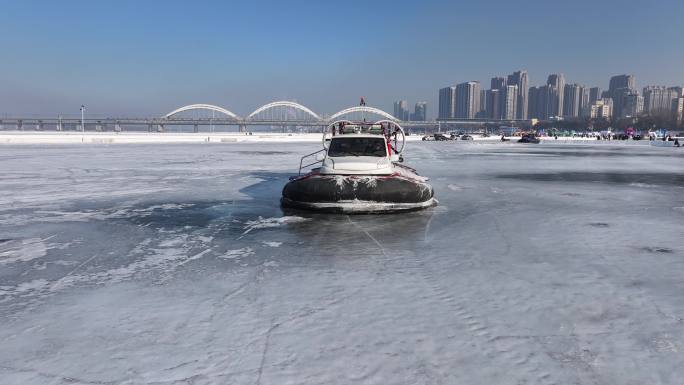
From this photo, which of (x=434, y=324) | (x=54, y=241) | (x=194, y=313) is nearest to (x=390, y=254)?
(x=434, y=324)

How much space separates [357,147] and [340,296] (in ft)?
19.3

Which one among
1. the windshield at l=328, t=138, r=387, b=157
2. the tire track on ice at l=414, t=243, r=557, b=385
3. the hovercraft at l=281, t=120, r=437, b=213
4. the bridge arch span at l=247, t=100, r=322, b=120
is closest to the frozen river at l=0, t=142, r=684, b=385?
the tire track on ice at l=414, t=243, r=557, b=385

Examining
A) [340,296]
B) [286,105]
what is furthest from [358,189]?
[286,105]

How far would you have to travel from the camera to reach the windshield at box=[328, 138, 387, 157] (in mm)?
9719

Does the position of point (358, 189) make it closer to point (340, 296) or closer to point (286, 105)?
point (340, 296)

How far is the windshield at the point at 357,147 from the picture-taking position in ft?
31.9

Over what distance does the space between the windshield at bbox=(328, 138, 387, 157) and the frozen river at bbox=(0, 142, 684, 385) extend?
173 cm

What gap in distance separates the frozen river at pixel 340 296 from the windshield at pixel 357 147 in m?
1.73

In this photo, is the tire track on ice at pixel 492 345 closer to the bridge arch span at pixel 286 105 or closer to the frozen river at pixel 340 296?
the frozen river at pixel 340 296

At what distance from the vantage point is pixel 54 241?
6438 millimetres

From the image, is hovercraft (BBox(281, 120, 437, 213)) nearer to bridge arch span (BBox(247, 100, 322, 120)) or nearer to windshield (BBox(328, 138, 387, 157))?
windshield (BBox(328, 138, 387, 157))

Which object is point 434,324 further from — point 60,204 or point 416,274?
point 60,204

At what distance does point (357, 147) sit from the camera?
388 inches

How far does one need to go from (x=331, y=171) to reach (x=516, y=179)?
8.03m
